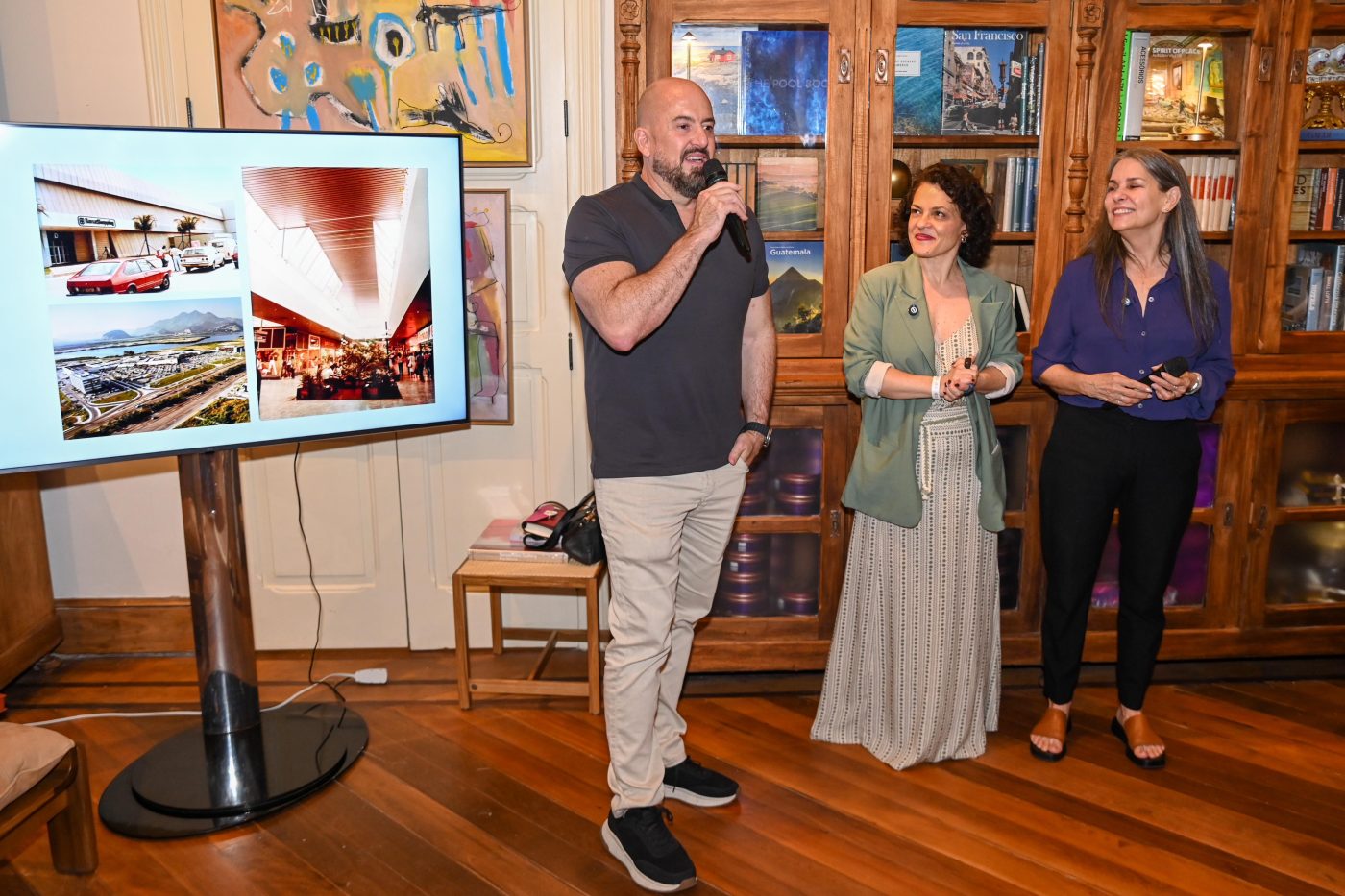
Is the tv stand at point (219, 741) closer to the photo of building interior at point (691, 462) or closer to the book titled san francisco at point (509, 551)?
the photo of building interior at point (691, 462)

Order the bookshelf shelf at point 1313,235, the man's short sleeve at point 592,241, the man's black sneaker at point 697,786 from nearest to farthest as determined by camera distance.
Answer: the man's short sleeve at point 592,241 < the man's black sneaker at point 697,786 < the bookshelf shelf at point 1313,235

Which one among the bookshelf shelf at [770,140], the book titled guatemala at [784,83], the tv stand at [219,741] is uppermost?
the book titled guatemala at [784,83]

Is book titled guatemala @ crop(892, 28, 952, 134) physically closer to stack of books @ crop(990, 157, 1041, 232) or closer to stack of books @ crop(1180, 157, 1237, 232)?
stack of books @ crop(990, 157, 1041, 232)

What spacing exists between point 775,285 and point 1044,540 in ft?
3.61

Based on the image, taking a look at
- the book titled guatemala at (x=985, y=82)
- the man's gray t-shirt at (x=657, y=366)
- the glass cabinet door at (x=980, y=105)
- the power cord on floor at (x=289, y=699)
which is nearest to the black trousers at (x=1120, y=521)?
the glass cabinet door at (x=980, y=105)

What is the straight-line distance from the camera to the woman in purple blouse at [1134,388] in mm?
2652

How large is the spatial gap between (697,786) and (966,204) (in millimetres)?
1608

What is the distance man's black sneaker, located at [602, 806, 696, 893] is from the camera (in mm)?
2242

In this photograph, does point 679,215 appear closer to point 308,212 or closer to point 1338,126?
point 308,212

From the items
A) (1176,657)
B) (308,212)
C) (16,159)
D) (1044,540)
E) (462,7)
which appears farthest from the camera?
(1176,657)

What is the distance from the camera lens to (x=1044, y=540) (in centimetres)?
287

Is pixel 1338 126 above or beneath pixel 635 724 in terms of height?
above

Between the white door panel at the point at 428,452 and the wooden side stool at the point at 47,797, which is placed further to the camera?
the white door panel at the point at 428,452

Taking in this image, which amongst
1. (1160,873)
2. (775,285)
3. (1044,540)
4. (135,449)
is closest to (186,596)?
(135,449)
